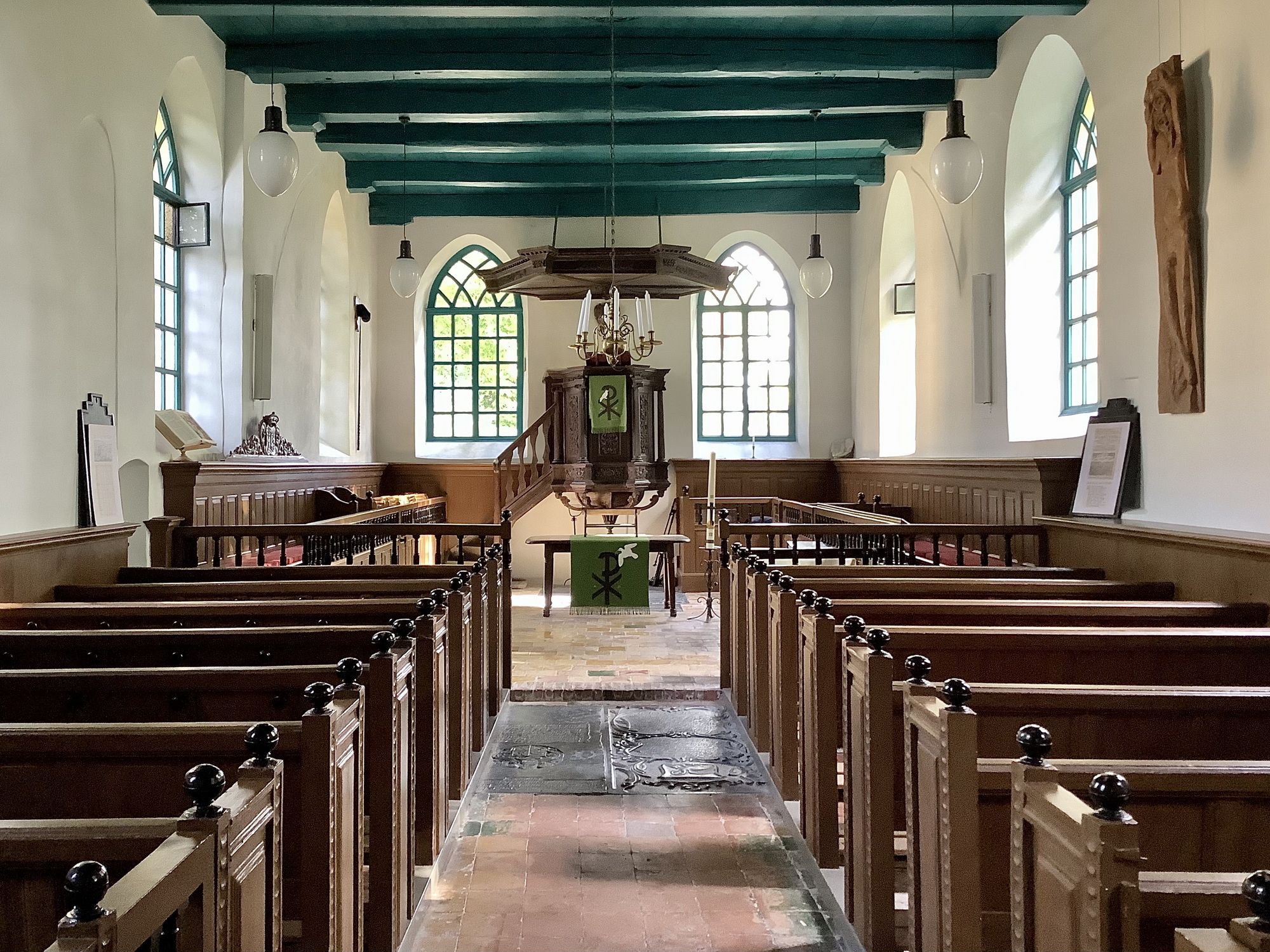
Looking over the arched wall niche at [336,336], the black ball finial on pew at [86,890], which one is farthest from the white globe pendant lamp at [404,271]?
the black ball finial on pew at [86,890]

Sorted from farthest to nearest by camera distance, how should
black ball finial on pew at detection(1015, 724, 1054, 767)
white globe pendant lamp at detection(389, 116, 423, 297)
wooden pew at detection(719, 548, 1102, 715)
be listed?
white globe pendant lamp at detection(389, 116, 423, 297), wooden pew at detection(719, 548, 1102, 715), black ball finial on pew at detection(1015, 724, 1054, 767)

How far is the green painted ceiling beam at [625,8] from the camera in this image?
6.45 metres

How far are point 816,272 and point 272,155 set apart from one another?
16.5ft

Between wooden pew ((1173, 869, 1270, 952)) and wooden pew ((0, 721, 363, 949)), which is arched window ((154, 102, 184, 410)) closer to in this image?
wooden pew ((0, 721, 363, 949))

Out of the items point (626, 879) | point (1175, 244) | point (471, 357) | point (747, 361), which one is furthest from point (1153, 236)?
point (471, 357)

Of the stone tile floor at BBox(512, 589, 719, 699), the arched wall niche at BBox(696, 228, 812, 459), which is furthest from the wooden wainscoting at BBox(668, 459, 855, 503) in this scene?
the stone tile floor at BBox(512, 589, 719, 699)

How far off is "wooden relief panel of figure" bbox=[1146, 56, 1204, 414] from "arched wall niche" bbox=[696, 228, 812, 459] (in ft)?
24.2

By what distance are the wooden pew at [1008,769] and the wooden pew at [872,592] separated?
156 centimetres

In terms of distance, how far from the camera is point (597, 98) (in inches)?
338

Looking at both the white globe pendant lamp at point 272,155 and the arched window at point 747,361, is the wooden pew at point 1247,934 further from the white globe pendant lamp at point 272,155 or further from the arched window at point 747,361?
the arched window at point 747,361

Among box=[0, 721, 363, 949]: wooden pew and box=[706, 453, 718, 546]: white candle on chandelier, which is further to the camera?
box=[706, 453, 718, 546]: white candle on chandelier

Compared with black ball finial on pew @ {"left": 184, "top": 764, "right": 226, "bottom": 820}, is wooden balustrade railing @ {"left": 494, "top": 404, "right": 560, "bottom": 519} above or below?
above

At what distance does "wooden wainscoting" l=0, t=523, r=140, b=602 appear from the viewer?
4441 millimetres

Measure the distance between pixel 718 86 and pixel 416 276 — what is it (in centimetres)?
317
